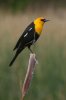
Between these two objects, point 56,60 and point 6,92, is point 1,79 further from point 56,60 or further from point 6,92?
point 56,60

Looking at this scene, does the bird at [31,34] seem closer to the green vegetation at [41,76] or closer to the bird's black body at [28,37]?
the bird's black body at [28,37]

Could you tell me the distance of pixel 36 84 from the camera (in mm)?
4715

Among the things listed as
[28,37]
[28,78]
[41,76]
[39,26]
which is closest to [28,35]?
[28,37]

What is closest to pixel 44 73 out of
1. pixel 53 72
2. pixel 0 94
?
pixel 53 72

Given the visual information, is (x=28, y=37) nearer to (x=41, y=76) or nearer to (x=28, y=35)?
(x=28, y=35)

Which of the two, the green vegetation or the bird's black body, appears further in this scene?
the green vegetation

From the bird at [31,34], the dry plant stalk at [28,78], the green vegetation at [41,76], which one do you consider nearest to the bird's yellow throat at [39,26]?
the bird at [31,34]

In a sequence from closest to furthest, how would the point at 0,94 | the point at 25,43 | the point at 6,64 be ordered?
1. the point at 25,43
2. the point at 0,94
3. the point at 6,64

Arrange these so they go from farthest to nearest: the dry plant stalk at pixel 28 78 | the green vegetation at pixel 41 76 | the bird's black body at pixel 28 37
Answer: the green vegetation at pixel 41 76
the bird's black body at pixel 28 37
the dry plant stalk at pixel 28 78

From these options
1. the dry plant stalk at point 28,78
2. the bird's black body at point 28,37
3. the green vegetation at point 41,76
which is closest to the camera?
the dry plant stalk at point 28,78

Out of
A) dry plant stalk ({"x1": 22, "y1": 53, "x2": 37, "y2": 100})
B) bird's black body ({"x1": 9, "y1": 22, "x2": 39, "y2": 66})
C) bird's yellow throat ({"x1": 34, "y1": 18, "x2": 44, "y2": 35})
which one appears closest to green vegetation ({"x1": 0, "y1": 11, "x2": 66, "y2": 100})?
bird's black body ({"x1": 9, "y1": 22, "x2": 39, "y2": 66})

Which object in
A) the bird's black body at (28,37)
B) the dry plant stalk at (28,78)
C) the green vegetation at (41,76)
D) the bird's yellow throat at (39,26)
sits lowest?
the green vegetation at (41,76)

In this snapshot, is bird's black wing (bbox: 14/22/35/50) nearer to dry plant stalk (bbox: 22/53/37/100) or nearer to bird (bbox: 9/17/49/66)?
bird (bbox: 9/17/49/66)

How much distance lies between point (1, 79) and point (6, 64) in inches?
8.2
